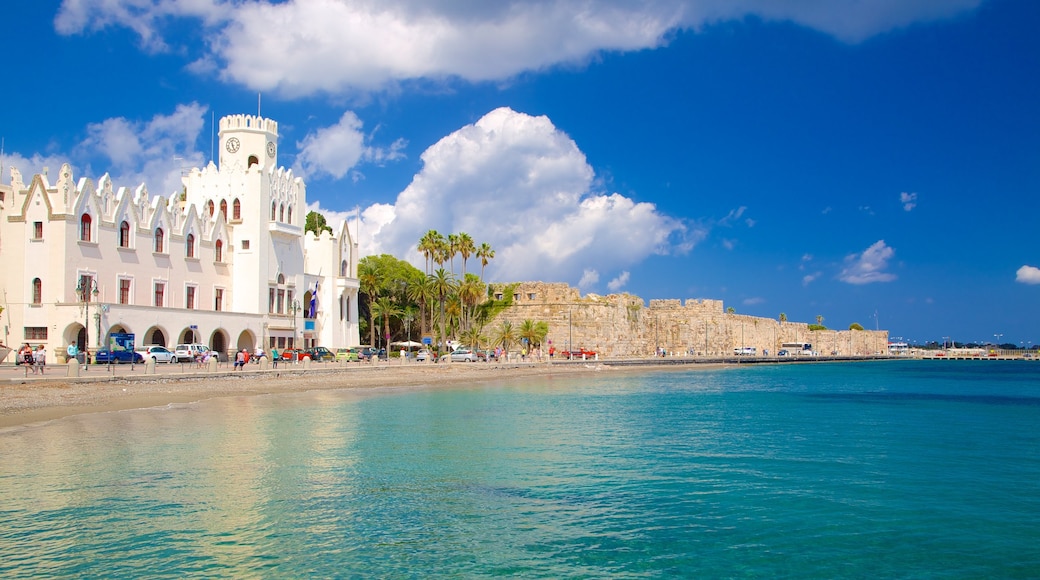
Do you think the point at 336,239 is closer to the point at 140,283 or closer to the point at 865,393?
the point at 140,283

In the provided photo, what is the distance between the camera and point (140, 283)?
49.0m

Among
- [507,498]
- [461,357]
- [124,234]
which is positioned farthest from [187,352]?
[507,498]

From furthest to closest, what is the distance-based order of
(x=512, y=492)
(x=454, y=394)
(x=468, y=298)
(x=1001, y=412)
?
(x=468, y=298) < (x=454, y=394) < (x=1001, y=412) < (x=512, y=492)

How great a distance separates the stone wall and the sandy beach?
2196cm

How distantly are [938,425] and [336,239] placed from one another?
153 ft

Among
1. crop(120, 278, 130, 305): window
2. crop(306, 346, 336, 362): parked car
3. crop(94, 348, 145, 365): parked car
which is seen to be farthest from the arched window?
crop(306, 346, 336, 362): parked car

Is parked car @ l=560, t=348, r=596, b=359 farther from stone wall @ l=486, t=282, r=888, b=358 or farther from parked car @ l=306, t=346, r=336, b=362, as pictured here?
parked car @ l=306, t=346, r=336, b=362

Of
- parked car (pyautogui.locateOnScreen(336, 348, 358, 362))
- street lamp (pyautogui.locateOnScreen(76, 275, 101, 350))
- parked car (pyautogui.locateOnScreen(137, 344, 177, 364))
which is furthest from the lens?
parked car (pyautogui.locateOnScreen(336, 348, 358, 362))

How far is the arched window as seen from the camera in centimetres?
4572

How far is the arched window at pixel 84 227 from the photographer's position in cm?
4572

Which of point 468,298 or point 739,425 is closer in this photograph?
point 739,425

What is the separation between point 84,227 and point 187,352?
875cm

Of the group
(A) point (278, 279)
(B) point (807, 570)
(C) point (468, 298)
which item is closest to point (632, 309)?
(C) point (468, 298)

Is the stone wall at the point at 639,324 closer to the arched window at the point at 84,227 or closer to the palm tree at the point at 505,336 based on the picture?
the palm tree at the point at 505,336
